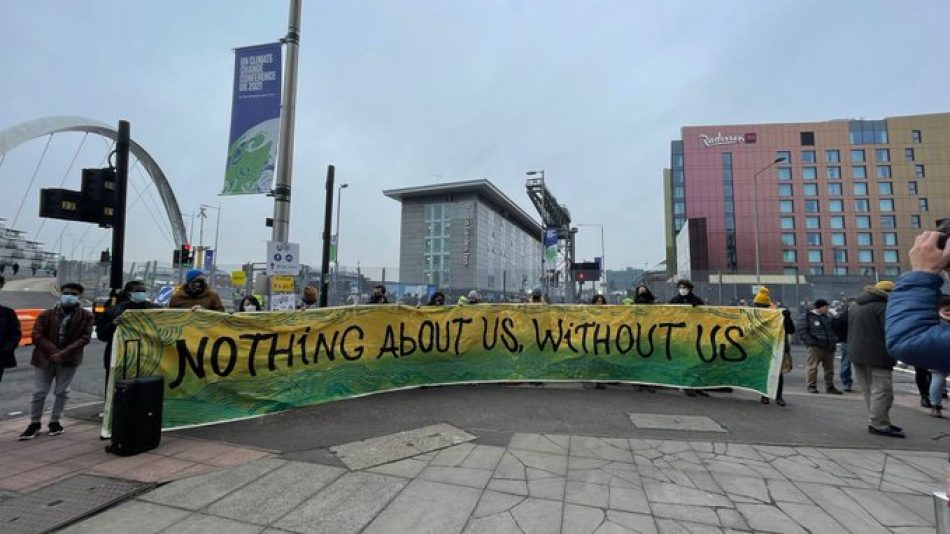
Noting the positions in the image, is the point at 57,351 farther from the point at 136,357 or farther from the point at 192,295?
the point at 192,295

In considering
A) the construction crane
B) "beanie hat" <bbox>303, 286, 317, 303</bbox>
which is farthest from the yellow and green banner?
the construction crane

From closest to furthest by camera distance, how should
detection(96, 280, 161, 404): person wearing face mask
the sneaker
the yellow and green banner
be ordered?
1. the sneaker
2. the yellow and green banner
3. detection(96, 280, 161, 404): person wearing face mask

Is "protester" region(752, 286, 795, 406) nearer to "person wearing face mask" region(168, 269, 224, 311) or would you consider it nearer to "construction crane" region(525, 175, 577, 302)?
"person wearing face mask" region(168, 269, 224, 311)

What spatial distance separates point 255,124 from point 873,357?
10.4 metres

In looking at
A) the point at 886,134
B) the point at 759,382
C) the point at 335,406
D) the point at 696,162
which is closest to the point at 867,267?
the point at 886,134

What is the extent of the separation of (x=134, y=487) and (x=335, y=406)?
115 inches

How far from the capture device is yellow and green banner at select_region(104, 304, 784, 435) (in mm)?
5848

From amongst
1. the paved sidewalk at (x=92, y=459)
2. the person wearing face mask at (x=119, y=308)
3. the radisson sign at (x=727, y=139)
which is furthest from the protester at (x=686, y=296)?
the radisson sign at (x=727, y=139)

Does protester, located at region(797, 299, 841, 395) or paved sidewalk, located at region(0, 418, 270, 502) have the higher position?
A: protester, located at region(797, 299, 841, 395)

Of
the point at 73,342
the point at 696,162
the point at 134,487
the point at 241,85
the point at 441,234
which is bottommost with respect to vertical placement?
the point at 134,487

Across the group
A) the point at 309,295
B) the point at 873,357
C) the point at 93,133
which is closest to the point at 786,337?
the point at 873,357

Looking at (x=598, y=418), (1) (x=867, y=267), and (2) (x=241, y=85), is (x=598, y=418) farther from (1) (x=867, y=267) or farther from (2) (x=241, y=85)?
(1) (x=867, y=267)

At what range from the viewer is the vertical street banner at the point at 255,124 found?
344 inches

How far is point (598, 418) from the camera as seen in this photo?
6340 mm
